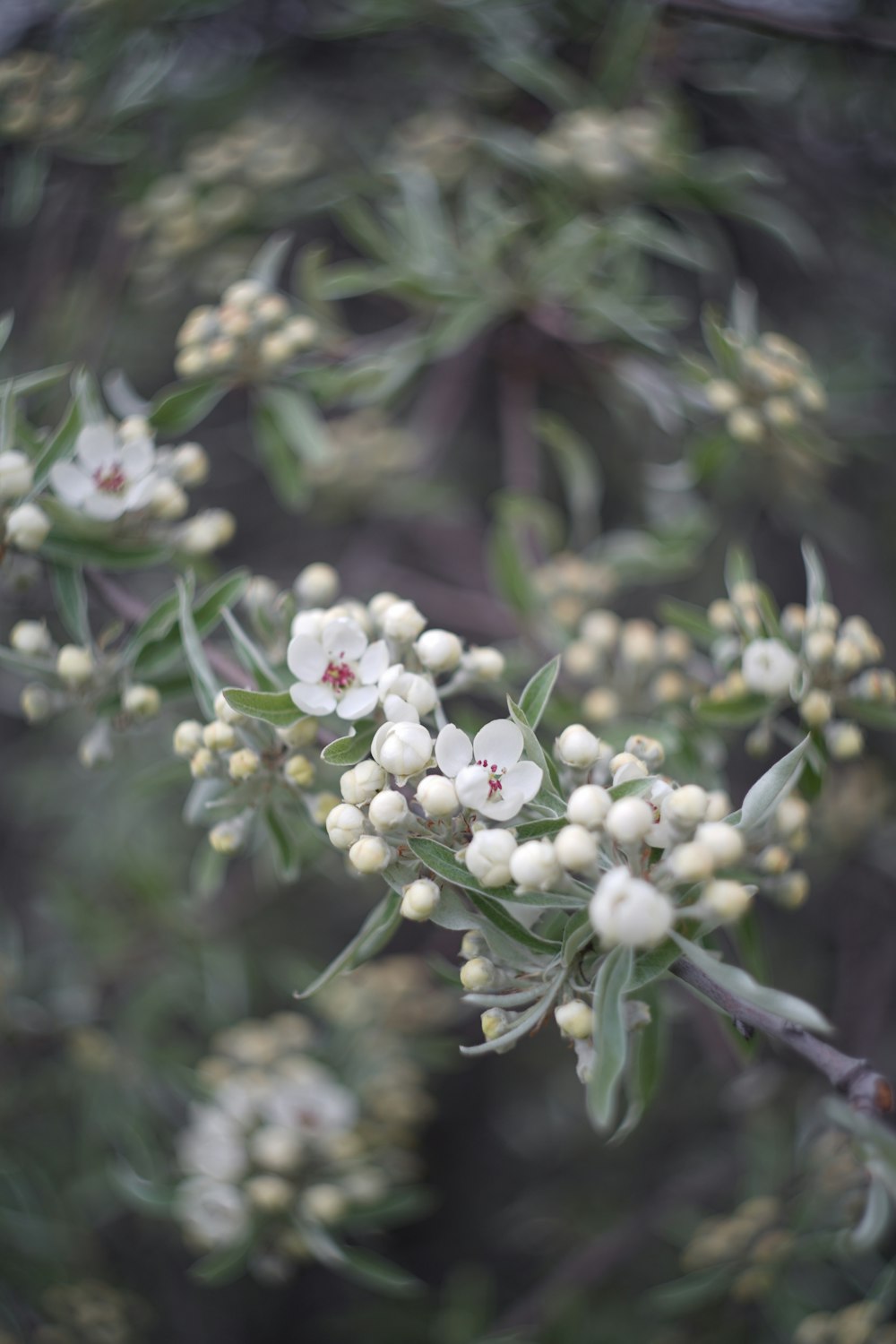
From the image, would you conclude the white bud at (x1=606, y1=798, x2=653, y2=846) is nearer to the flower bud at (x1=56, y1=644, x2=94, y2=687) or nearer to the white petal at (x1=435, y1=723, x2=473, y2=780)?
the white petal at (x1=435, y1=723, x2=473, y2=780)

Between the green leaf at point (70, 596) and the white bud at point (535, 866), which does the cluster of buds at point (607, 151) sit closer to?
the green leaf at point (70, 596)

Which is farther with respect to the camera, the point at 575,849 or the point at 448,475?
the point at 448,475

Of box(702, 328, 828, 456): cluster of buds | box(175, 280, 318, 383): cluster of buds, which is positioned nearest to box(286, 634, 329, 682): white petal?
box(175, 280, 318, 383): cluster of buds

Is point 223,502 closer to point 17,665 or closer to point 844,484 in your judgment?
point 844,484

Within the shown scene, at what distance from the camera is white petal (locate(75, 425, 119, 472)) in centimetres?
177

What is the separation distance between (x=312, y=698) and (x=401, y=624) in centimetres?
20

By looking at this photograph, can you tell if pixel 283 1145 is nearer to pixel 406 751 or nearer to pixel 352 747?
pixel 352 747

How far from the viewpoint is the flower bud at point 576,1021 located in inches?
50.3

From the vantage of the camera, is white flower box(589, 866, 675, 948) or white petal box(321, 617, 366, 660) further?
white petal box(321, 617, 366, 660)

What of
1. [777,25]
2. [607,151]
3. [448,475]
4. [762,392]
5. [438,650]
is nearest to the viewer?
[438,650]

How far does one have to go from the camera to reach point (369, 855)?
1.34 metres

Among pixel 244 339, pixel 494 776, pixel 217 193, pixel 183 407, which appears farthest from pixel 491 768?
pixel 217 193

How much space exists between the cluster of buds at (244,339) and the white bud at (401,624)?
90 centimetres

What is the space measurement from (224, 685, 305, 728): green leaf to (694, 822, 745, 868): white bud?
2.08 ft
